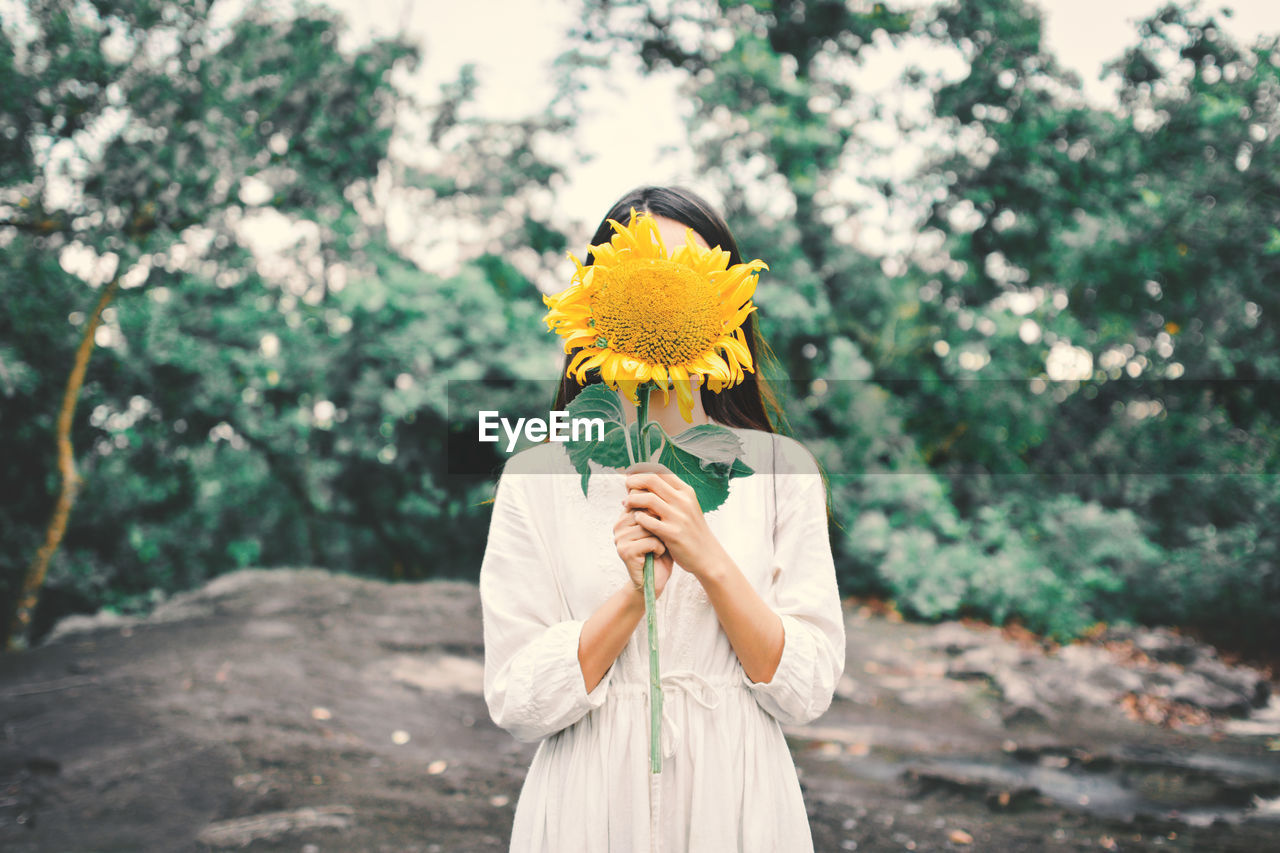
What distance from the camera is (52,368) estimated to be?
5363mm

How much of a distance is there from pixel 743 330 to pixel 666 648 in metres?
0.62

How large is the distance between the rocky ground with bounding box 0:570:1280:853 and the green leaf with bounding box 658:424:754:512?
276 centimetres

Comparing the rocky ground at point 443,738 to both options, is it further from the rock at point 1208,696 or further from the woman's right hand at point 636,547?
the woman's right hand at point 636,547

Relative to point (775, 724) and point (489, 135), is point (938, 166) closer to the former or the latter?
point (489, 135)

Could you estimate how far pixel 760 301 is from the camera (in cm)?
641

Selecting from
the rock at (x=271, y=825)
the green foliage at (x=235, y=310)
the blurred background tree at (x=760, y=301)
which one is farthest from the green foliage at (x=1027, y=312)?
the rock at (x=271, y=825)

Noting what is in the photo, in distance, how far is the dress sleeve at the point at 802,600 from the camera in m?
1.38

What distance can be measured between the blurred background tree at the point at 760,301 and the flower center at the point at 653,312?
16.1 ft

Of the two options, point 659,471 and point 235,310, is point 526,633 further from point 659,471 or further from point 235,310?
point 235,310

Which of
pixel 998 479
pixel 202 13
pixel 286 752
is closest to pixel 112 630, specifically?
pixel 286 752

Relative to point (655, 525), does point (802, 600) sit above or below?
below

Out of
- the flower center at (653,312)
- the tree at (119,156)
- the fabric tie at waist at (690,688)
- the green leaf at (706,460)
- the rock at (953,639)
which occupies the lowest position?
the rock at (953,639)

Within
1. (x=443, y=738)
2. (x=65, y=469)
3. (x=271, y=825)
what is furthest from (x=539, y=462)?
(x=65, y=469)

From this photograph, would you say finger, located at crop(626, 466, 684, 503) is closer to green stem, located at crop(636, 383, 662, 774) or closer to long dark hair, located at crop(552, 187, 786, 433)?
green stem, located at crop(636, 383, 662, 774)
